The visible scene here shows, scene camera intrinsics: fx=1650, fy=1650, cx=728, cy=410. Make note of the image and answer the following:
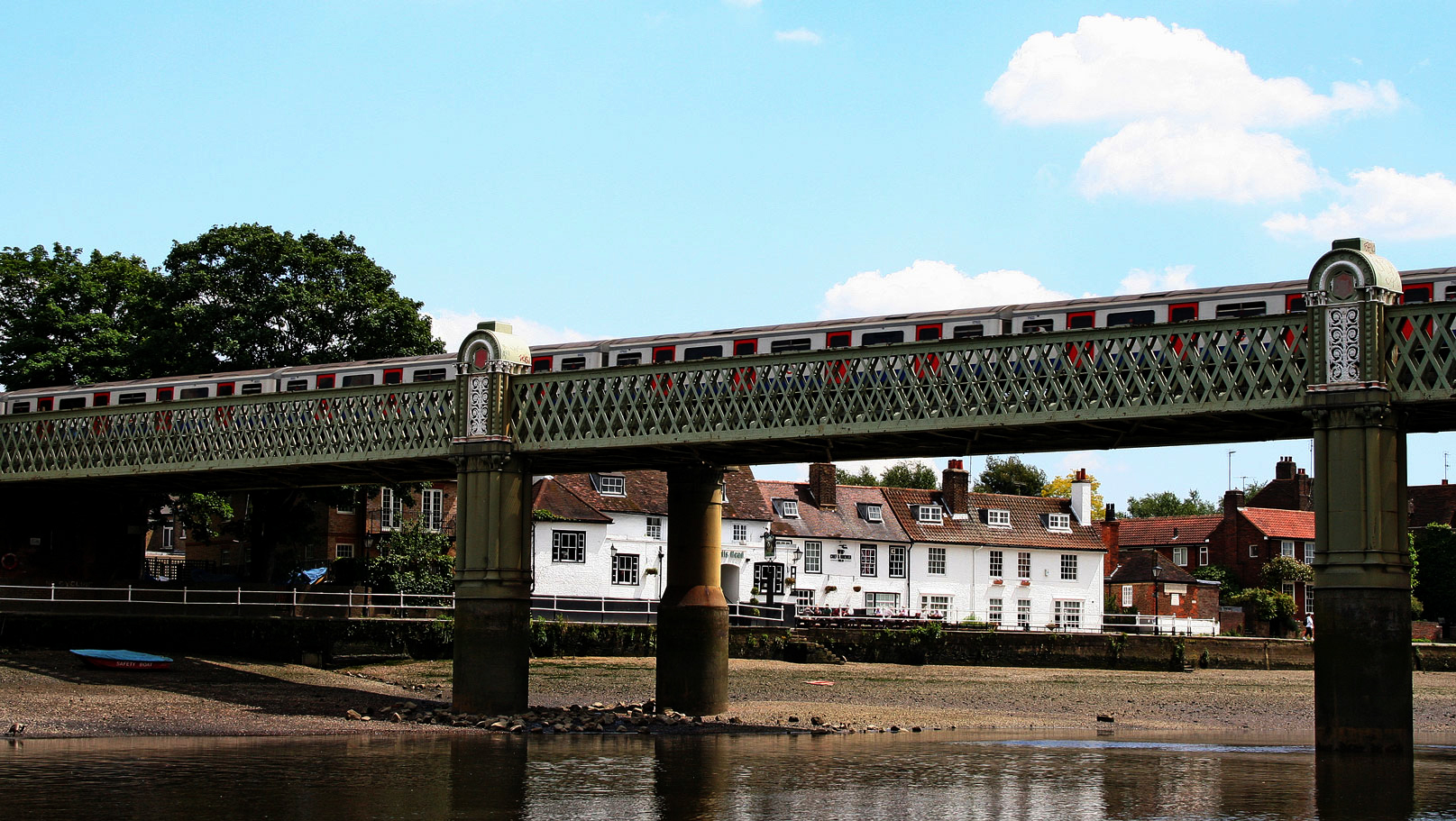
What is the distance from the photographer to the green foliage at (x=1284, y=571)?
3684 inches

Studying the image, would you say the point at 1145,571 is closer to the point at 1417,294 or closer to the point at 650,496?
the point at 650,496

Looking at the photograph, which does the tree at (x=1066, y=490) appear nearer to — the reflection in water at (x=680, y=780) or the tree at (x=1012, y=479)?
the tree at (x=1012, y=479)

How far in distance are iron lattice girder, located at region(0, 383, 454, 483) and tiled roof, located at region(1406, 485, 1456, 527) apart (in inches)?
3144

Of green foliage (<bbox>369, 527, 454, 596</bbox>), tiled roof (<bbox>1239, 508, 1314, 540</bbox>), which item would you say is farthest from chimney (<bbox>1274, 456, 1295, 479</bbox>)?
green foliage (<bbox>369, 527, 454, 596</bbox>)

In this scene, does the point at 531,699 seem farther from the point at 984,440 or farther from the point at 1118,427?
the point at 1118,427

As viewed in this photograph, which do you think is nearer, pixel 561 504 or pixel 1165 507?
pixel 561 504

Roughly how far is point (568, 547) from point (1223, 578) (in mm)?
43691

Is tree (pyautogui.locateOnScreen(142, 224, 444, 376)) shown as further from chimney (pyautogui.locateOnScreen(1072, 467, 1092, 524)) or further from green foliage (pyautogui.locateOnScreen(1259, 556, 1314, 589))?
green foliage (pyautogui.locateOnScreen(1259, 556, 1314, 589))

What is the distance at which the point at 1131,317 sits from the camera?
132ft

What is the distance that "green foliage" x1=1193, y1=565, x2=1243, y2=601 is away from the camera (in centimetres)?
9731

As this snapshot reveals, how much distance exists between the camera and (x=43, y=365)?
65750 millimetres

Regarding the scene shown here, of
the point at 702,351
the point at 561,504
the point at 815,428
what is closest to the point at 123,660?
the point at 702,351

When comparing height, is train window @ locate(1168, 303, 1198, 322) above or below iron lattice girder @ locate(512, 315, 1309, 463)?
above

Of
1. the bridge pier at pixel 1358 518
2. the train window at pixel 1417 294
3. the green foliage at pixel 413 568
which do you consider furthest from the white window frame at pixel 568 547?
the bridge pier at pixel 1358 518
